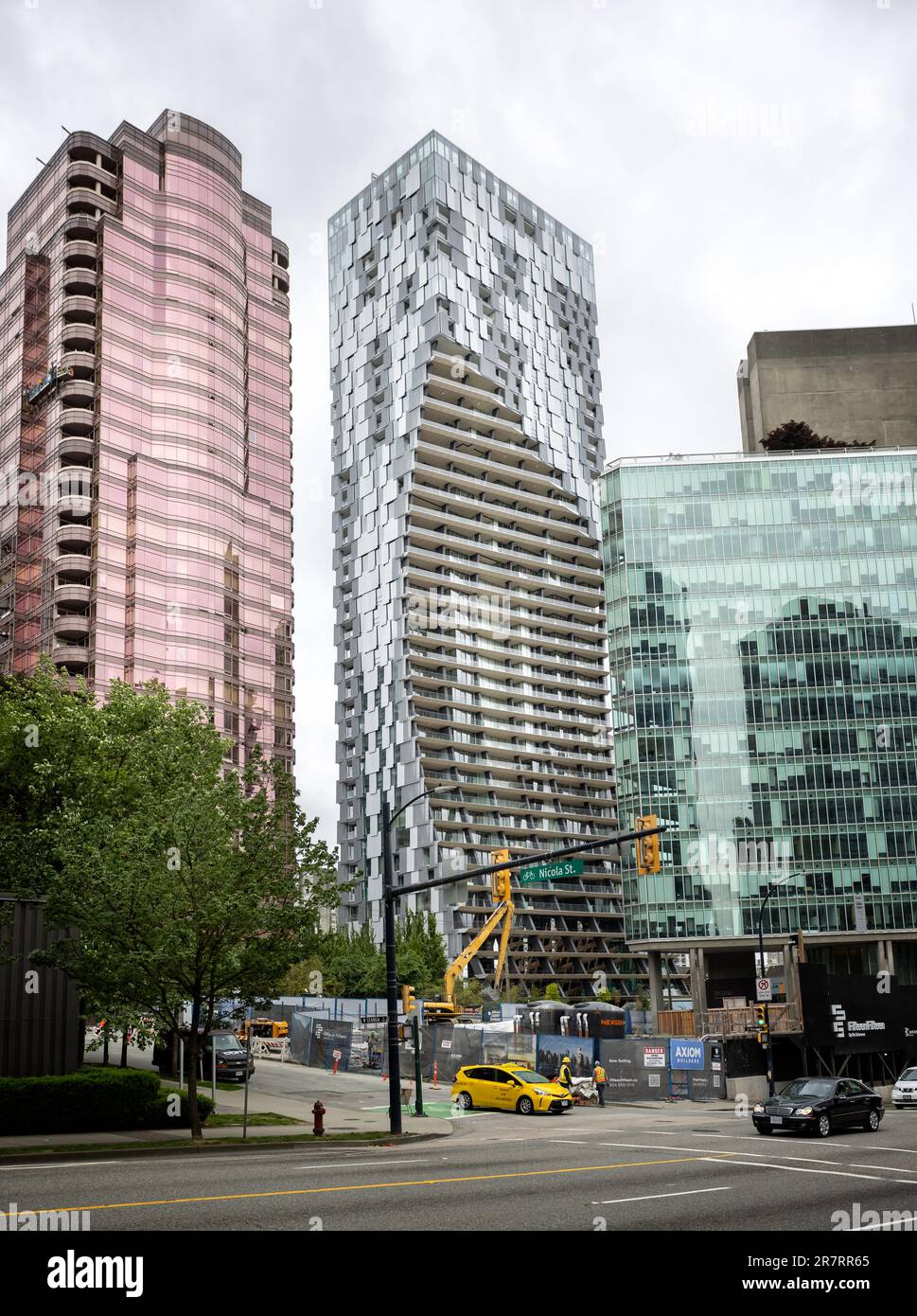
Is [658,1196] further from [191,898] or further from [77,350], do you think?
[77,350]

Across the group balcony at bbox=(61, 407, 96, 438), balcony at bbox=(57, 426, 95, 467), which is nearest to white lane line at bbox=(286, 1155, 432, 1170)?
balcony at bbox=(57, 426, 95, 467)

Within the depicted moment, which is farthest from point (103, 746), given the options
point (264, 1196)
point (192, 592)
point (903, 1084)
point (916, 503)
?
point (916, 503)

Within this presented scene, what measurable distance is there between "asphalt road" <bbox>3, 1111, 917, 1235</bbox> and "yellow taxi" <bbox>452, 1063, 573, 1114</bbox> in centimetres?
950

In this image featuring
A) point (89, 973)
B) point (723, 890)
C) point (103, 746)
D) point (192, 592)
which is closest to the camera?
point (89, 973)

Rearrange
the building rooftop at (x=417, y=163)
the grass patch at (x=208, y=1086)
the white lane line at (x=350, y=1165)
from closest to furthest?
the white lane line at (x=350, y=1165), the grass patch at (x=208, y=1086), the building rooftop at (x=417, y=163)

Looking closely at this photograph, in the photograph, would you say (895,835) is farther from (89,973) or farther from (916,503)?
(89,973)

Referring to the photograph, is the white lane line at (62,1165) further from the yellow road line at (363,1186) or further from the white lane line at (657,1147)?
the white lane line at (657,1147)

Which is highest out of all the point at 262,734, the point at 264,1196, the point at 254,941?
Result: the point at 262,734

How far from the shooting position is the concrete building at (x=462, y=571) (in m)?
139

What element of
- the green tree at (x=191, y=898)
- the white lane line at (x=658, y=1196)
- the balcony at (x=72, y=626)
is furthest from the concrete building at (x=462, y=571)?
the white lane line at (x=658, y=1196)

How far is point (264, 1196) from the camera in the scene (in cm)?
1628

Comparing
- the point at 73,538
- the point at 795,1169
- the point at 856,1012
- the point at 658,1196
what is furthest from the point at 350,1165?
the point at 73,538

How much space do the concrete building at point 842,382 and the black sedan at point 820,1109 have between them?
94.6m
